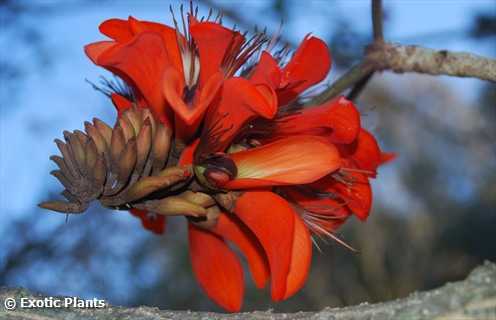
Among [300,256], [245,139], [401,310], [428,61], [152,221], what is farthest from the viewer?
[428,61]

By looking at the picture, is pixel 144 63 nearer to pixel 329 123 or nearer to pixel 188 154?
pixel 188 154

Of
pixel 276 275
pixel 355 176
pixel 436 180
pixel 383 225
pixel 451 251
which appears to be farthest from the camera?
pixel 436 180

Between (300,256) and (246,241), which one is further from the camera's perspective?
(246,241)

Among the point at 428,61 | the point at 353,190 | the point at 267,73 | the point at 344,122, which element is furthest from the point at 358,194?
the point at 428,61

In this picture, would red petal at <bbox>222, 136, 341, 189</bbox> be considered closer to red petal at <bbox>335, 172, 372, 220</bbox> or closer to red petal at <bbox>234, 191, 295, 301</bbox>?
red petal at <bbox>234, 191, 295, 301</bbox>

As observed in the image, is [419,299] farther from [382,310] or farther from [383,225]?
[383,225]

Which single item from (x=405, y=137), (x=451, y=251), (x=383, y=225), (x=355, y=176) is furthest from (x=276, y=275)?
(x=405, y=137)
